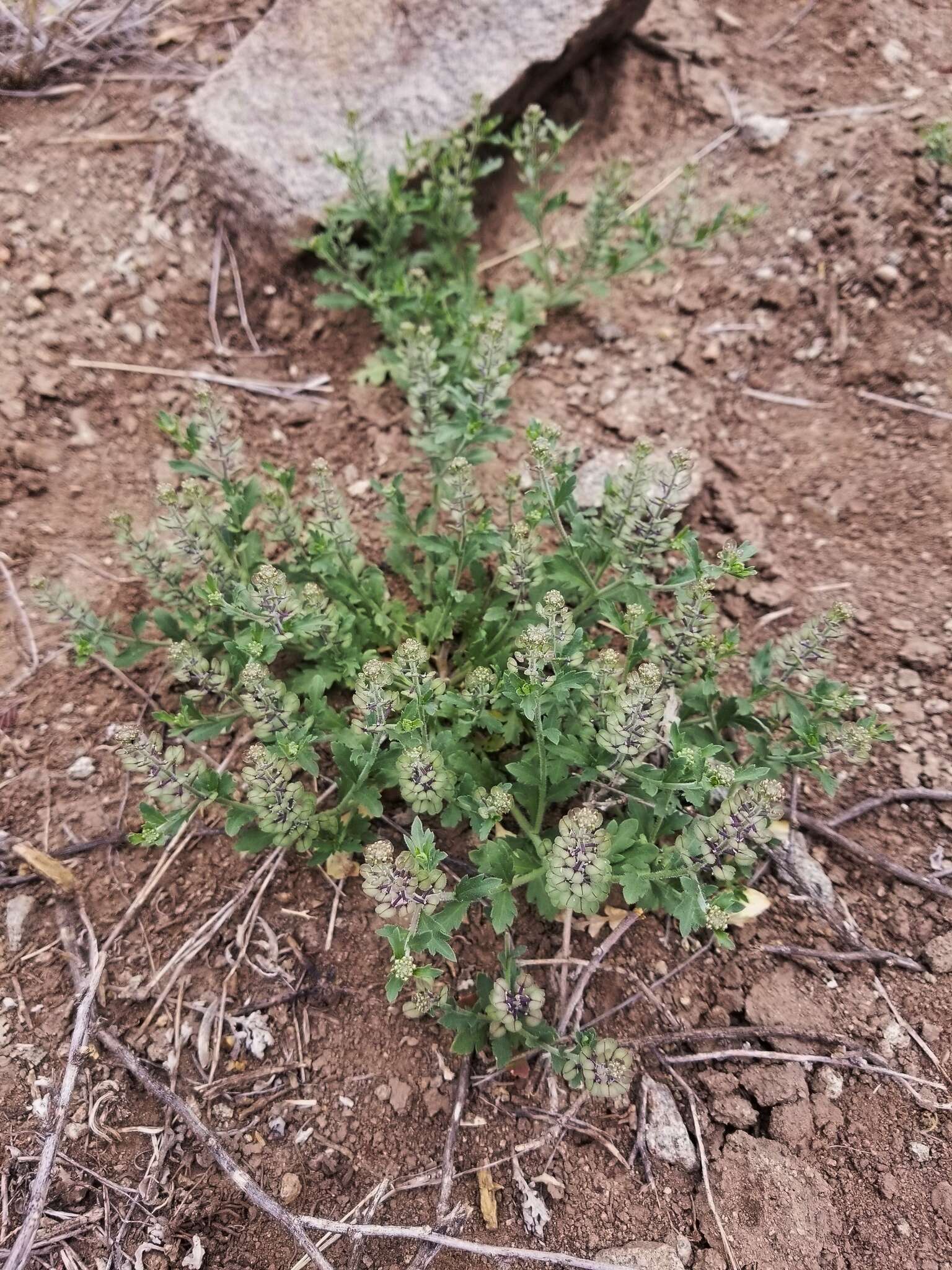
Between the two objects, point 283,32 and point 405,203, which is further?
point 283,32

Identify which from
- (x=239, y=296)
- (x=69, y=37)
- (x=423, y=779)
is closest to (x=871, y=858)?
(x=423, y=779)

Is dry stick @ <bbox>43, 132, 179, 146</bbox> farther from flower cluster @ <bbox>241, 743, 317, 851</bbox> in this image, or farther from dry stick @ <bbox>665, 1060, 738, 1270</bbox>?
dry stick @ <bbox>665, 1060, 738, 1270</bbox>

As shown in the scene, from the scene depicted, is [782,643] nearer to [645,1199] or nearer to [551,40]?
[645,1199]

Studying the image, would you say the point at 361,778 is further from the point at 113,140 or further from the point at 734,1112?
the point at 113,140

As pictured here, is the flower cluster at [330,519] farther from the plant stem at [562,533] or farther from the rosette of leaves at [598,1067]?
the rosette of leaves at [598,1067]

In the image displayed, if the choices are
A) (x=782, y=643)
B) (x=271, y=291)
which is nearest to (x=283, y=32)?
(x=271, y=291)

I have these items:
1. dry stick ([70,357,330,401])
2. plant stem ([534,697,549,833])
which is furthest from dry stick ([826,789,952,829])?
dry stick ([70,357,330,401])

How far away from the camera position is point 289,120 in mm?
4348

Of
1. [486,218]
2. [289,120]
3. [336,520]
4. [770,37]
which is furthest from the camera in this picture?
[770,37]

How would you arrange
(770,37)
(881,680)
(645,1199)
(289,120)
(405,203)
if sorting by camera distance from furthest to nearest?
1. (770,37)
2. (289,120)
3. (405,203)
4. (881,680)
5. (645,1199)

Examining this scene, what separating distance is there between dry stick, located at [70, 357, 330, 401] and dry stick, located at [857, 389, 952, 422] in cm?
250

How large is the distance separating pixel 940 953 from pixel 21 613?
3.49 m

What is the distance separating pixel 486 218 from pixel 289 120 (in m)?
1.07

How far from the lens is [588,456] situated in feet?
12.9
